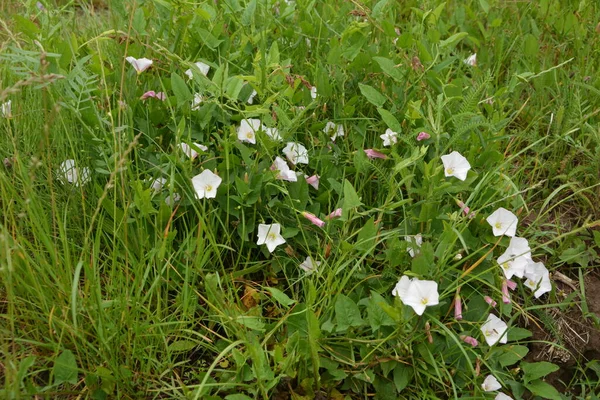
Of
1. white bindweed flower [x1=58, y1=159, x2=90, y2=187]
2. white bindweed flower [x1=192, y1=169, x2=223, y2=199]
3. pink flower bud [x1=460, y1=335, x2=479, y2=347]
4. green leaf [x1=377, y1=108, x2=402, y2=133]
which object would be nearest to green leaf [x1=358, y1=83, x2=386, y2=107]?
green leaf [x1=377, y1=108, x2=402, y2=133]

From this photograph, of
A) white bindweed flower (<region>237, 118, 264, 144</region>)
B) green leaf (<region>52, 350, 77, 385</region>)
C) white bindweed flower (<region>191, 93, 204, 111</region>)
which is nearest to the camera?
green leaf (<region>52, 350, 77, 385</region>)

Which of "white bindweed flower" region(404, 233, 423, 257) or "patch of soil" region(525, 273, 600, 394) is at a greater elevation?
"white bindweed flower" region(404, 233, 423, 257)

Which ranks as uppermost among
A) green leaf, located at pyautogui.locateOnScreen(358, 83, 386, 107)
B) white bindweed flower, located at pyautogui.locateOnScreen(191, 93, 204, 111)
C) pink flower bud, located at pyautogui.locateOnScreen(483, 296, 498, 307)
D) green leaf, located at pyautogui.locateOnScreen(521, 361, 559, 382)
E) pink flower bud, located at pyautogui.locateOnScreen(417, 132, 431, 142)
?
green leaf, located at pyautogui.locateOnScreen(358, 83, 386, 107)

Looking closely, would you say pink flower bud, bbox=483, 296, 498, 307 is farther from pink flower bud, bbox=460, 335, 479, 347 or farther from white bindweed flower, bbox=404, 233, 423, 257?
white bindweed flower, bbox=404, 233, 423, 257

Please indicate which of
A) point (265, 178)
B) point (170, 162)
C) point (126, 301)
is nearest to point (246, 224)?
point (265, 178)

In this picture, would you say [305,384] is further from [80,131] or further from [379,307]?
[80,131]

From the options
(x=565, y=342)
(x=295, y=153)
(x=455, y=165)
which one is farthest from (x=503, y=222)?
(x=295, y=153)

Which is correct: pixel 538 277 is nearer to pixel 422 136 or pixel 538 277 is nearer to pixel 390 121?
pixel 422 136

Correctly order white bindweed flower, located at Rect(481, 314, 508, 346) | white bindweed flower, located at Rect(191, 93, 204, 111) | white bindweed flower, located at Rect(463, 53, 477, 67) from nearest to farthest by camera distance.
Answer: white bindweed flower, located at Rect(481, 314, 508, 346) → white bindweed flower, located at Rect(191, 93, 204, 111) → white bindweed flower, located at Rect(463, 53, 477, 67)
